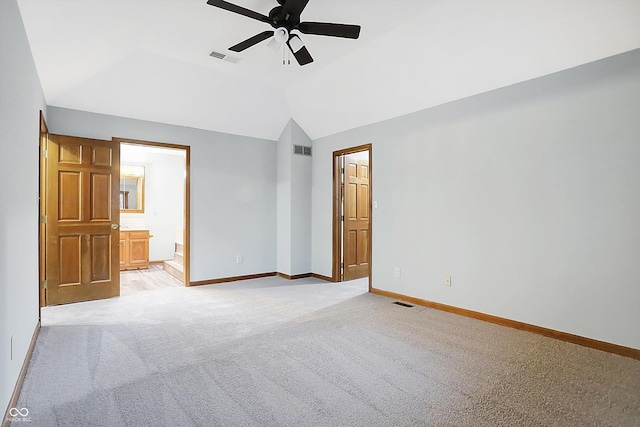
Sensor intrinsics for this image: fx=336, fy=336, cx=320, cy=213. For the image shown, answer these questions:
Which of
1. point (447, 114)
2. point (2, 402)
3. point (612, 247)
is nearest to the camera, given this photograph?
point (2, 402)

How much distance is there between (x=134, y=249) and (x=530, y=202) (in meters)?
6.81

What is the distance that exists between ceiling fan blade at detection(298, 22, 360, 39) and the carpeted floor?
104 inches

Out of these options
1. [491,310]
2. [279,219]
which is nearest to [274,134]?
[279,219]

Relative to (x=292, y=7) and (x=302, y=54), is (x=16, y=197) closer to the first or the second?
(x=292, y=7)

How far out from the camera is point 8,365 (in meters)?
1.90

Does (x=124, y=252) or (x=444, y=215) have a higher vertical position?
(x=444, y=215)

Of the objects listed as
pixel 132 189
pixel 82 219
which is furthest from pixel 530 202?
pixel 132 189

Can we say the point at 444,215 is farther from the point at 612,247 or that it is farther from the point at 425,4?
the point at 425,4

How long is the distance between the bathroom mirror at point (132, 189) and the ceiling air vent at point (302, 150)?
3.88 metres

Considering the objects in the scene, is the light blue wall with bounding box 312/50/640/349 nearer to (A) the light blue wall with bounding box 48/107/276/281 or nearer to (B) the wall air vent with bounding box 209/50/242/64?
(B) the wall air vent with bounding box 209/50/242/64

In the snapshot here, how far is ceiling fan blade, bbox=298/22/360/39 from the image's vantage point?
2.68 m

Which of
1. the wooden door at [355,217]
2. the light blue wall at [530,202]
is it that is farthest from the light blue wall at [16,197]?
the wooden door at [355,217]

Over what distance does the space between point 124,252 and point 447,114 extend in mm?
6309

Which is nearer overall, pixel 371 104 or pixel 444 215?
pixel 444 215
